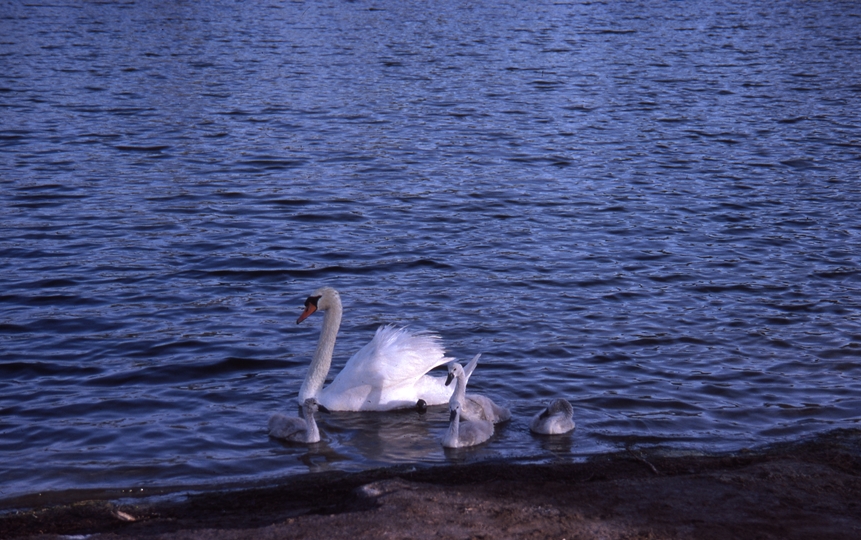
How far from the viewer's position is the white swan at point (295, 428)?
325 inches

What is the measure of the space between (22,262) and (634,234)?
25.7 feet

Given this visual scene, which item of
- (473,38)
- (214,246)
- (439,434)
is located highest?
(473,38)

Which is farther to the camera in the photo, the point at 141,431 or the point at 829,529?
the point at 141,431

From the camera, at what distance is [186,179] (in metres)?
17.1

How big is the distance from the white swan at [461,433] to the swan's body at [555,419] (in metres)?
0.44

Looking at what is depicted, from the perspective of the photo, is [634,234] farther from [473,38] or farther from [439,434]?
[473,38]

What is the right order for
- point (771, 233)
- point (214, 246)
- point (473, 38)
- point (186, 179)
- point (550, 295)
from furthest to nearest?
point (473, 38), point (186, 179), point (771, 233), point (214, 246), point (550, 295)

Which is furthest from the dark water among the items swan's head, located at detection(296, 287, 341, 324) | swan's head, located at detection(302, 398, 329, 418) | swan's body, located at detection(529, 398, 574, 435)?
swan's head, located at detection(296, 287, 341, 324)

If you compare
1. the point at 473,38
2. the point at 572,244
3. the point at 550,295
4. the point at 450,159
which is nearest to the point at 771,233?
the point at 572,244

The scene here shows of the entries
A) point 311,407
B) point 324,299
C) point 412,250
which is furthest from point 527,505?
point 412,250

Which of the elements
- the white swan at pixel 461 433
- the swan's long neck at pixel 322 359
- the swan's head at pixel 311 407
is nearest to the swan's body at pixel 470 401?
the white swan at pixel 461 433

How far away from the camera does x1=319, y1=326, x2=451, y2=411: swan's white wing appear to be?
29.7ft

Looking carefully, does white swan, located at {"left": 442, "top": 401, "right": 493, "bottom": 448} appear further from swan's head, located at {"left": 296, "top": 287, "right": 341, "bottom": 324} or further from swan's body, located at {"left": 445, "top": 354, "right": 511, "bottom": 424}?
swan's head, located at {"left": 296, "top": 287, "right": 341, "bottom": 324}

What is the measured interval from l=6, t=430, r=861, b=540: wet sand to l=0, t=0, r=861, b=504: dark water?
2.01 feet
